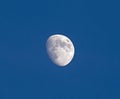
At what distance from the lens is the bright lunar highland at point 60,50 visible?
4019 centimetres

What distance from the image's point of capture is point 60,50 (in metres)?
40.4

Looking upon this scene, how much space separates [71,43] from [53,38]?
104cm

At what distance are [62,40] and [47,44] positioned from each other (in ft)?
3.06

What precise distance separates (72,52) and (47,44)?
60.3 inches

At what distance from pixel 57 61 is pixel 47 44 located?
1082 millimetres

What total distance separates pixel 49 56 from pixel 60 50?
0.69 metres

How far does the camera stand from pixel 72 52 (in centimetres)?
4094

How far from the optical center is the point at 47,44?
133 feet

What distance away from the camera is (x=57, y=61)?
40375mm

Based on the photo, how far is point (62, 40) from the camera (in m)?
40.8

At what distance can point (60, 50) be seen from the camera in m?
40.4

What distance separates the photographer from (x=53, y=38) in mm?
40875

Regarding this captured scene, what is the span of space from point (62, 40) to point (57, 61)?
49.8 inches

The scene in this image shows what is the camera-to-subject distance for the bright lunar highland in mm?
40188
